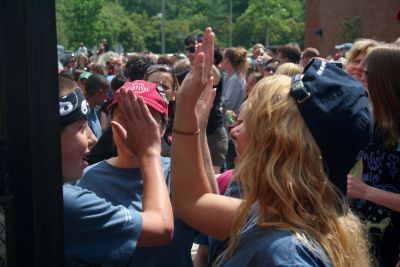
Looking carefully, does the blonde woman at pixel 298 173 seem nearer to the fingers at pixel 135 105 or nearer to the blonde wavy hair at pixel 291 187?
the blonde wavy hair at pixel 291 187

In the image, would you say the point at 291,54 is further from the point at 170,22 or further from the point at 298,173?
the point at 170,22

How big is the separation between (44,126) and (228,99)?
7528mm

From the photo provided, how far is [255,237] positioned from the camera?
160 centimetres

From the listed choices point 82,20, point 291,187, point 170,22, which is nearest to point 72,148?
point 291,187

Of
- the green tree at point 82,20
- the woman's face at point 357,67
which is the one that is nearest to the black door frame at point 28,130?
the woman's face at point 357,67

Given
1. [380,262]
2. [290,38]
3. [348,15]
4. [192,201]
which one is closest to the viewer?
[192,201]

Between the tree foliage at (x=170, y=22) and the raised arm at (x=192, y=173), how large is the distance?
3803cm

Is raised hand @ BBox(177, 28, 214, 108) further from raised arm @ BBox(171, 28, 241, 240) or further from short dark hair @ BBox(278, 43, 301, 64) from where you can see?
short dark hair @ BBox(278, 43, 301, 64)

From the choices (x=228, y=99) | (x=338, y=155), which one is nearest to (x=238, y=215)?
(x=338, y=155)

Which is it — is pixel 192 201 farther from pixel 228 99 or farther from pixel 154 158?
pixel 228 99

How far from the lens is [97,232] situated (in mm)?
1994

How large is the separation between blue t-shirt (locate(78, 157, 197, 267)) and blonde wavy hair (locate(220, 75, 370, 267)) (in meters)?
0.89

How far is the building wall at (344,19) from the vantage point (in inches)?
1314

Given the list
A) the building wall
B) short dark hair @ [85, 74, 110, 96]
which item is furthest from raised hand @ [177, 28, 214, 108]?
the building wall
